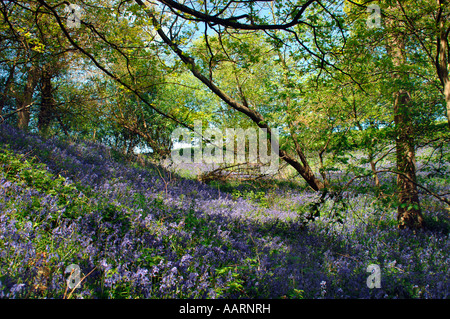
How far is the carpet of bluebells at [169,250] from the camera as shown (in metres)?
2.29

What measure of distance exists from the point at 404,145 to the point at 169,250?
4.15 metres

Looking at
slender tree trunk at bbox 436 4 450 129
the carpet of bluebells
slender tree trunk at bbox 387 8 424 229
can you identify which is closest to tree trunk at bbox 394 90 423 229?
slender tree trunk at bbox 387 8 424 229

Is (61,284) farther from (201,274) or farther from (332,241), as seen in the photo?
(332,241)

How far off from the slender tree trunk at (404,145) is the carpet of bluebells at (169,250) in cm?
36

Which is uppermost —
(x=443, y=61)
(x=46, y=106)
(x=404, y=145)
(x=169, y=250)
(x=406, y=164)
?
(x=46, y=106)

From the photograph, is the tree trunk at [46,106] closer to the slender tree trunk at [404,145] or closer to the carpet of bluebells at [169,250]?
the carpet of bluebells at [169,250]

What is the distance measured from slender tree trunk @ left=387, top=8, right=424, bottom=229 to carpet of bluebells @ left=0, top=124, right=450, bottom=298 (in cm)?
36

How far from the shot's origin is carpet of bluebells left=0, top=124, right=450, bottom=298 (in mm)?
2287

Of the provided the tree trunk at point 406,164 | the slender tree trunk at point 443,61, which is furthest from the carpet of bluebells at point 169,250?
the slender tree trunk at point 443,61

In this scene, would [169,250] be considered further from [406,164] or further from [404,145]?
[406,164]

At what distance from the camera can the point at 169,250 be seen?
10.1 feet

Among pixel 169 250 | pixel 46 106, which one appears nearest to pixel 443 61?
pixel 169 250

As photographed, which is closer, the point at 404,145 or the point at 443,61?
the point at 443,61
